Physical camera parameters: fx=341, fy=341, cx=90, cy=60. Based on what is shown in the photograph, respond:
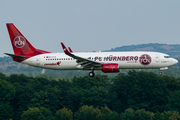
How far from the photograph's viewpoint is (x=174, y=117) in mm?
133625

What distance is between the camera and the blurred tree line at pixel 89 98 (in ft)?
454

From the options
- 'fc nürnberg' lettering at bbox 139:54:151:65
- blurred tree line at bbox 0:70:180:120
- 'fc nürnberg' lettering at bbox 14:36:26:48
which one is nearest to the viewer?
'fc nürnberg' lettering at bbox 139:54:151:65

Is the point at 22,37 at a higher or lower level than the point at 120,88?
higher

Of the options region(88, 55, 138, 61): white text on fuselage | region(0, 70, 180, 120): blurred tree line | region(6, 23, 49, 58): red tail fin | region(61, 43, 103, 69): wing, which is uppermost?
region(6, 23, 49, 58): red tail fin

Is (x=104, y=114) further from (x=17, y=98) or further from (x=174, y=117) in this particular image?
(x=17, y=98)

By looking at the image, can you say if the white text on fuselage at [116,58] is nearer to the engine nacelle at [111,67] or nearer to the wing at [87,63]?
the wing at [87,63]

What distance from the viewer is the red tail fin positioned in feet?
235

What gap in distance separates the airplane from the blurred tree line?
2556 inches

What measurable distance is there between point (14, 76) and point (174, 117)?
73662 mm

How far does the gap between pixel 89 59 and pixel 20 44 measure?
16297 mm

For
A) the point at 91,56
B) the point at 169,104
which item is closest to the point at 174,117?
the point at 169,104

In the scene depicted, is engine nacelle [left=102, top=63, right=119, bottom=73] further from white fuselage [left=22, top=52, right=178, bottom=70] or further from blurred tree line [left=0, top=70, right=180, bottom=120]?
blurred tree line [left=0, top=70, right=180, bottom=120]

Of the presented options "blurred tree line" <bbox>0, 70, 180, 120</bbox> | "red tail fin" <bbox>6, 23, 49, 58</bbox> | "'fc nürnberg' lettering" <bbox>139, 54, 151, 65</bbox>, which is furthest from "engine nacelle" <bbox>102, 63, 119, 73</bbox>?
"blurred tree line" <bbox>0, 70, 180, 120</bbox>

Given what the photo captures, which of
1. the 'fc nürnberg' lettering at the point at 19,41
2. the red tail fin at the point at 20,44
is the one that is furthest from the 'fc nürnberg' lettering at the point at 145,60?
the 'fc nürnberg' lettering at the point at 19,41
